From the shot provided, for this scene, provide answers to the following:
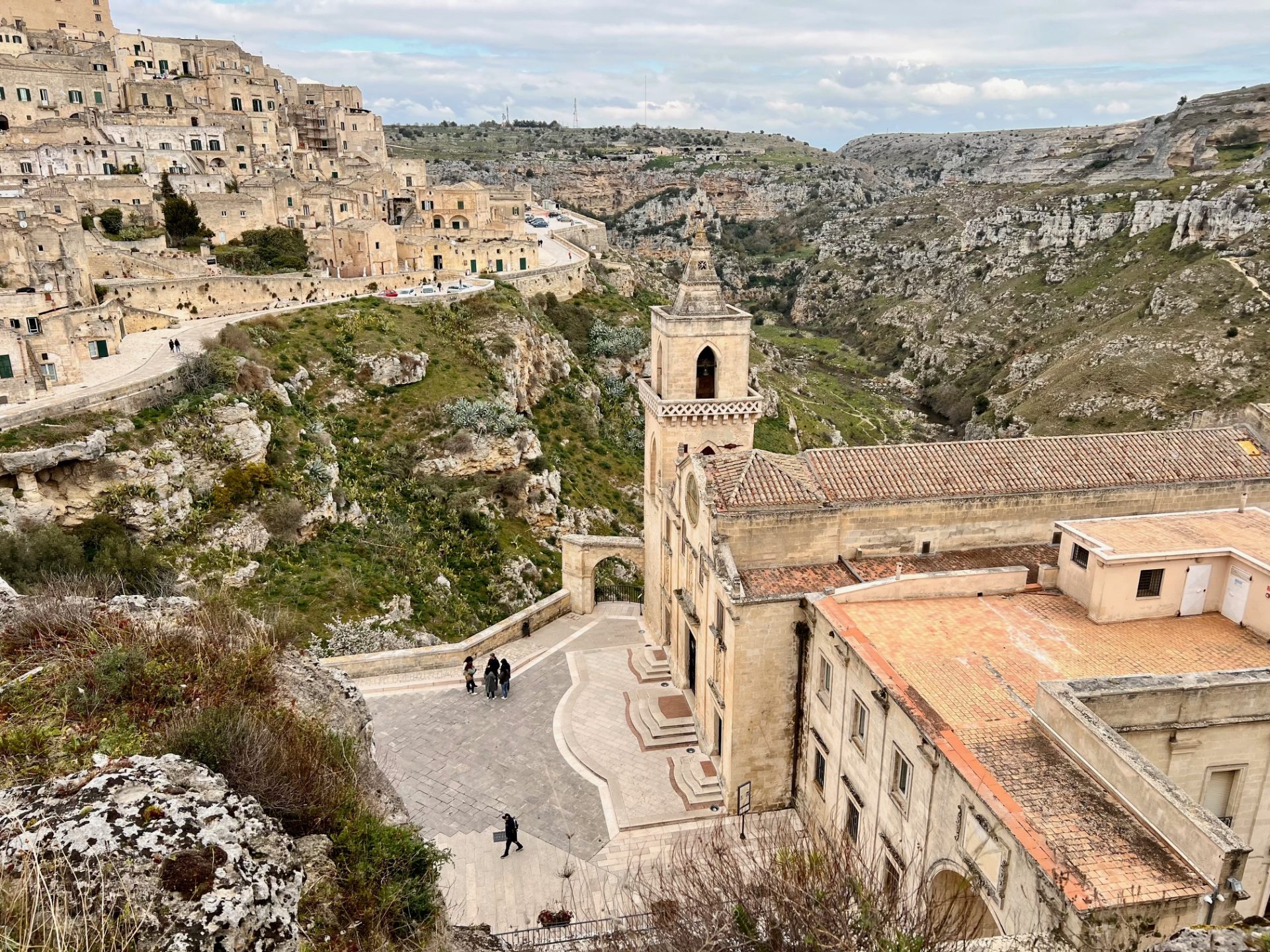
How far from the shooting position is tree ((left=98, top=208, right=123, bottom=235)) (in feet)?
157

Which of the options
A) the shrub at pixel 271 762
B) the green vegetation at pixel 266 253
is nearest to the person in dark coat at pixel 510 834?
the shrub at pixel 271 762

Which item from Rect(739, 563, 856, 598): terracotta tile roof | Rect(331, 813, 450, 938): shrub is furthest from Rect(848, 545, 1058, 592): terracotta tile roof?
Rect(331, 813, 450, 938): shrub

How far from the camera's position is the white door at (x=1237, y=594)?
16062mm

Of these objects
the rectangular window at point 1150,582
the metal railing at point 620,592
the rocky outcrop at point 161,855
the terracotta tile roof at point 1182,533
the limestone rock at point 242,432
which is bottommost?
the metal railing at point 620,592

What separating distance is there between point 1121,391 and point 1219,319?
10899 millimetres

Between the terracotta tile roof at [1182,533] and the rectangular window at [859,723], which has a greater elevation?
the terracotta tile roof at [1182,533]

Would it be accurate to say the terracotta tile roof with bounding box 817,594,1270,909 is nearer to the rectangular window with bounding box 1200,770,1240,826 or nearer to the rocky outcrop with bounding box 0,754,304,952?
the rectangular window with bounding box 1200,770,1240,826

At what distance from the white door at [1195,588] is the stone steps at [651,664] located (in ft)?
43.3

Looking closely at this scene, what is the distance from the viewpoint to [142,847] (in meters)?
5.38

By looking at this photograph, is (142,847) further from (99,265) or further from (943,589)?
(99,265)

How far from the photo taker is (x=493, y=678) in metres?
22.4

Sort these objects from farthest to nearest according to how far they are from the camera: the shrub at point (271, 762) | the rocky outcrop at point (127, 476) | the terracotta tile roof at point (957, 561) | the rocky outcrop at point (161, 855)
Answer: the rocky outcrop at point (127, 476), the terracotta tile roof at point (957, 561), the shrub at point (271, 762), the rocky outcrop at point (161, 855)

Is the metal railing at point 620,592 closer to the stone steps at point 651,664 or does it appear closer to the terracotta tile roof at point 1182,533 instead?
the stone steps at point 651,664

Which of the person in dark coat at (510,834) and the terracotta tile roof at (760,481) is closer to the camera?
the person in dark coat at (510,834)
